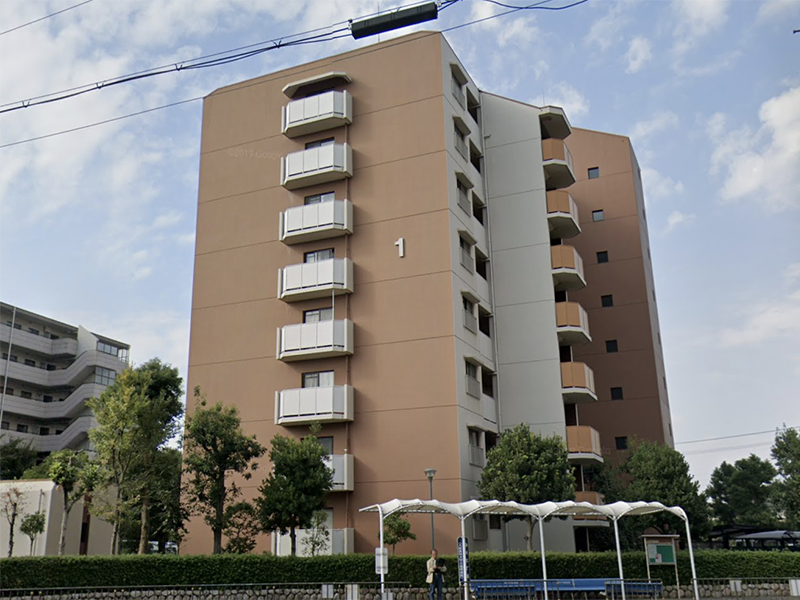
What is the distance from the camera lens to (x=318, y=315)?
31906mm

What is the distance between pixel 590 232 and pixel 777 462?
813 inches

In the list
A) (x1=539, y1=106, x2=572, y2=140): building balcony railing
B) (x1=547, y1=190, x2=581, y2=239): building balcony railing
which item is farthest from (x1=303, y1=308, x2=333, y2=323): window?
(x1=539, y1=106, x2=572, y2=140): building balcony railing

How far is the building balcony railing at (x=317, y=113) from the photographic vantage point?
108 feet

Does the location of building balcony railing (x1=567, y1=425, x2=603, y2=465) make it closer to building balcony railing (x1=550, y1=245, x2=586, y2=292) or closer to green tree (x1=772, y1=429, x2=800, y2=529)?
building balcony railing (x1=550, y1=245, x2=586, y2=292)

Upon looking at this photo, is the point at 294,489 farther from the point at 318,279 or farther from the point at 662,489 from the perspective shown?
the point at 662,489

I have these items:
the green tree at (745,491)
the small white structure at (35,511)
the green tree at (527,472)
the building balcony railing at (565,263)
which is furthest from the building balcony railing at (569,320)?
the green tree at (745,491)

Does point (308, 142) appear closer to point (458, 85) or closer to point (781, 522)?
point (458, 85)

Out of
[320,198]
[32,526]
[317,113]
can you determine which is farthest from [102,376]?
[317,113]

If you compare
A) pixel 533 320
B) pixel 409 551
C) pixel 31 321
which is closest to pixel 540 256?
pixel 533 320

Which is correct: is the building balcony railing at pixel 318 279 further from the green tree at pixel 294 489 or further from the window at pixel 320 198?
the green tree at pixel 294 489

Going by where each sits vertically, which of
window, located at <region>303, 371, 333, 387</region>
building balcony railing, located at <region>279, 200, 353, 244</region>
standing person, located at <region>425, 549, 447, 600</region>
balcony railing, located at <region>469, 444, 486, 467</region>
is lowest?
standing person, located at <region>425, 549, 447, 600</region>

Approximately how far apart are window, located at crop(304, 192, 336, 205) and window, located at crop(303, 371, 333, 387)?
737 centimetres

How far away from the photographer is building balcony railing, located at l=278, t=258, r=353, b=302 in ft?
102

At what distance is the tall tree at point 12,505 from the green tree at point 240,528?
43.3 ft
